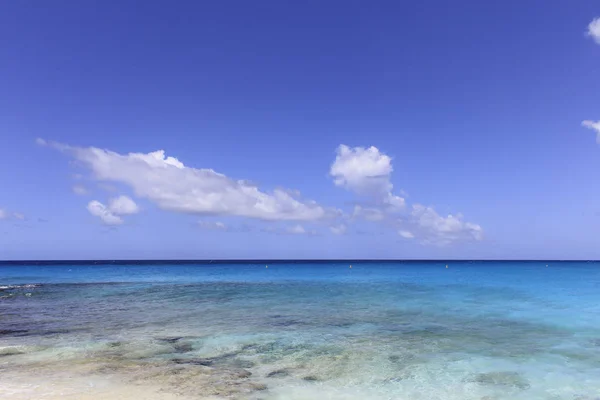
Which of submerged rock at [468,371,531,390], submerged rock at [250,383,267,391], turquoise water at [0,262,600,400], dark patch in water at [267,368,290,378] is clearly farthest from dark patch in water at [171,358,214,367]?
submerged rock at [468,371,531,390]

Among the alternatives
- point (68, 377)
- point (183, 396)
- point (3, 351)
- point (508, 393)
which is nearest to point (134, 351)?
point (68, 377)

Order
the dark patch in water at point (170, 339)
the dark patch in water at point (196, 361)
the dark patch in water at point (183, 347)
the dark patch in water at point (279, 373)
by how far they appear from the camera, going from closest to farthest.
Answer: the dark patch in water at point (279, 373) < the dark patch in water at point (196, 361) < the dark patch in water at point (183, 347) < the dark patch in water at point (170, 339)

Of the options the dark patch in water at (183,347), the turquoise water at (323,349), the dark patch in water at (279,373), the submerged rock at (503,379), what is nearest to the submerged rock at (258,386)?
the turquoise water at (323,349)

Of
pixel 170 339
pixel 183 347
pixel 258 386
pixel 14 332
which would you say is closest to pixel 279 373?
pixel 258 386

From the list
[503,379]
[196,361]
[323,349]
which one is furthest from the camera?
[323,349]

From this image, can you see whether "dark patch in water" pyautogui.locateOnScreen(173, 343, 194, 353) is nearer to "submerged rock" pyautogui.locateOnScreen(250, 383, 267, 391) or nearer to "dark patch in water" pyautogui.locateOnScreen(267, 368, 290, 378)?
"dark patch in water" pyautogui.locateOnScreen(267, 368, 290, 378)

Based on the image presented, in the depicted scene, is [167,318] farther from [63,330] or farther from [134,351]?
[134,351]

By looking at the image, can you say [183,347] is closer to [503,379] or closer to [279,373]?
Answer: [279,373]

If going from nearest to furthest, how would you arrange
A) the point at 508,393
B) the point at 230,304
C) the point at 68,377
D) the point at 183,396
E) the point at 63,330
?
the point at 183,396, the point at 508,393, the point at 68,377, the point at 63,330, the point at 230,304

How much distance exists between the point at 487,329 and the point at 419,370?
702 cm

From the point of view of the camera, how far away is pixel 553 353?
12344 mm

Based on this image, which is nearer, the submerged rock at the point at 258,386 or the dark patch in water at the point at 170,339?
the submerged rock at the point at 258,386

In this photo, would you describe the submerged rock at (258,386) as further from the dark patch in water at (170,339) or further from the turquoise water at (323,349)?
the dark patch in water at (170,339)

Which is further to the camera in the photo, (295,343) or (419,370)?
(295,343)
